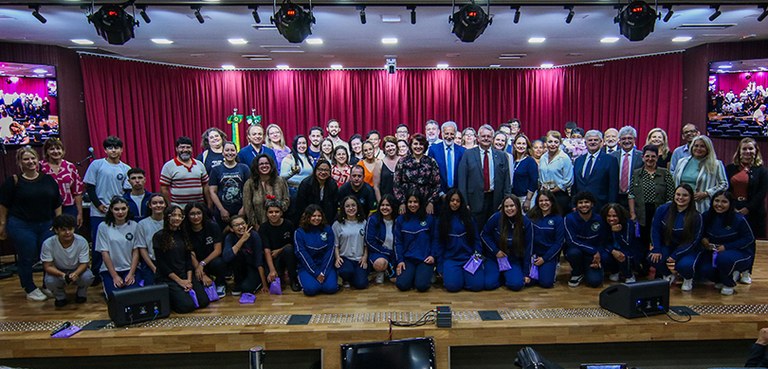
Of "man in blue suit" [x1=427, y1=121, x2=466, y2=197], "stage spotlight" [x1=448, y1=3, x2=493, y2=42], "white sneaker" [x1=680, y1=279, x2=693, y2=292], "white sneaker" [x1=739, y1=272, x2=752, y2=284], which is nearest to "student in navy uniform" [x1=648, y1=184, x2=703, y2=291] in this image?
"white sneaker" [x1=680, y1=279, x2=693, y2=292]

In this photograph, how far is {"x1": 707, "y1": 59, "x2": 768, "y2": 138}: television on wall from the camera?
6711mm

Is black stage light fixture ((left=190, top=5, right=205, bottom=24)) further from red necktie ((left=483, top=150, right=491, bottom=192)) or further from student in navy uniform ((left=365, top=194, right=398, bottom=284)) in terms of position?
red necktie ((left=483, top=150, right=491, bottom=192))

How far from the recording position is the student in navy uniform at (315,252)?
430 cm

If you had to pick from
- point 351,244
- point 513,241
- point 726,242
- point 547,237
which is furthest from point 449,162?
point 726,242

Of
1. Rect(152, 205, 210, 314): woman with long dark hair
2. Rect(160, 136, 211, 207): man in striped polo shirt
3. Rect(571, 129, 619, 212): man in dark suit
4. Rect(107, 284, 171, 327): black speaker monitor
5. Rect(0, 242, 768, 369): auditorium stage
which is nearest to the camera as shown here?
Rect(0, 242, 768, 369): auditorium stage

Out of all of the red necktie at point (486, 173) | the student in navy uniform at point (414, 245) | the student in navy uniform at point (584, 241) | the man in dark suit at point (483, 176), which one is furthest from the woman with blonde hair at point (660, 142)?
the student in navy uniform at point (414, 245)

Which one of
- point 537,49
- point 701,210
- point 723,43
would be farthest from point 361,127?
point 701,210

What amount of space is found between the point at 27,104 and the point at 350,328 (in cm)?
552

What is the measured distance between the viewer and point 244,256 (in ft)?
14.3

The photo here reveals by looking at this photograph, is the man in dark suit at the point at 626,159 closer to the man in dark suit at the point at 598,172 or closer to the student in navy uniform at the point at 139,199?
the man in dark suit at the point at 598,172

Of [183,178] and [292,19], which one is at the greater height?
[292,19]

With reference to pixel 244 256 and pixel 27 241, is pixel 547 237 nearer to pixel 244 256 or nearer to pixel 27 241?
pixel 244 256

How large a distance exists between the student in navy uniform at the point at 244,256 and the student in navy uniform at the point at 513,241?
201cm

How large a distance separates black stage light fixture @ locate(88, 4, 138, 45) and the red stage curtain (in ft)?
13.8
